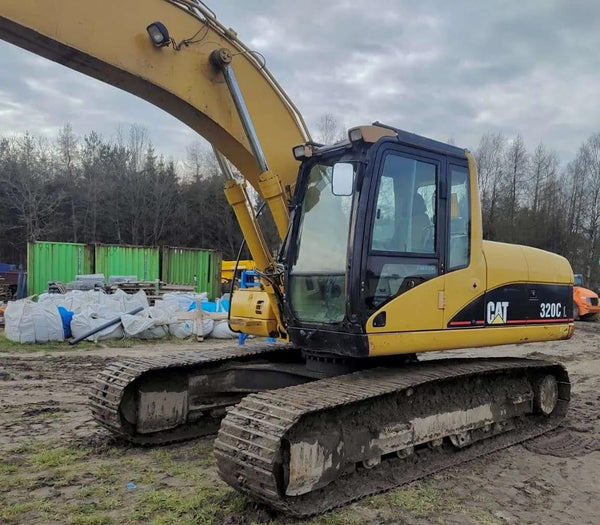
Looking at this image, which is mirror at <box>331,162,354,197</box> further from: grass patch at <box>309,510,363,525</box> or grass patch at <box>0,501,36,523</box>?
grass patch at <box>0,501,36,523</box>

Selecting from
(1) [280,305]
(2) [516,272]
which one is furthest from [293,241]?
(2) [516,272]

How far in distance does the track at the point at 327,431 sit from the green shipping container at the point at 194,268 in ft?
67.4

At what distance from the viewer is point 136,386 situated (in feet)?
17.3

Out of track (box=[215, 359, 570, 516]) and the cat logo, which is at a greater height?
the cat logo

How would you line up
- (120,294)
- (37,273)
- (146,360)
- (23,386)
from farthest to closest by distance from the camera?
(37,273)
(120,294)
(23,386)
(146,360)

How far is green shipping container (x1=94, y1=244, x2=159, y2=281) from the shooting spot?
78.0ft

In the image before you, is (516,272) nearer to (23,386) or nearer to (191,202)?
(23,386)

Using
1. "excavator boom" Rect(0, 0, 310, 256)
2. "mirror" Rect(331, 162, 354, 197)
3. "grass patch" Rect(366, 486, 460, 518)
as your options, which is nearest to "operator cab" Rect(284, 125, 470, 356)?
"mirror" Rect(331, 162, 354, 197)

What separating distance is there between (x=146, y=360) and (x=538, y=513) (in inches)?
143

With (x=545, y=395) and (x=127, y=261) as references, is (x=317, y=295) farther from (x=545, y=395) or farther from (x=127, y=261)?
(x=127, y=261)

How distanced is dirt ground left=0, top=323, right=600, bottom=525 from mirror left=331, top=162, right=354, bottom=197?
2339 mm

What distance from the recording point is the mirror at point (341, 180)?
4508 millimetres

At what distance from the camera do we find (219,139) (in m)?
4.98

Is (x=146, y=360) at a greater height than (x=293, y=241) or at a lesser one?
lesser
